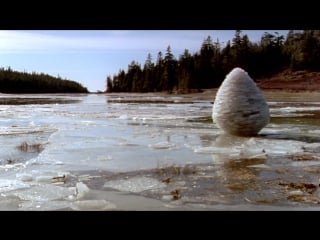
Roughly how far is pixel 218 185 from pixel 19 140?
488 centimetres

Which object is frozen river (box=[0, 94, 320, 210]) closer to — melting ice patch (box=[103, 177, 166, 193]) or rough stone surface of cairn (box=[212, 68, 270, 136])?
melting ice patch (box=[103, 177, 166, 193])

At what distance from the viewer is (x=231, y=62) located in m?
19.5

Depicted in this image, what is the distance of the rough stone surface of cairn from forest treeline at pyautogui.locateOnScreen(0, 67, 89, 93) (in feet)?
80.4

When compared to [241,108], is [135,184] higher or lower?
lower

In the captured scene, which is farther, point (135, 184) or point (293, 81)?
point (293, 81)

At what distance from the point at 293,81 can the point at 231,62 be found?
6415 mm

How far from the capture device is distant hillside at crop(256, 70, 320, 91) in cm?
2083

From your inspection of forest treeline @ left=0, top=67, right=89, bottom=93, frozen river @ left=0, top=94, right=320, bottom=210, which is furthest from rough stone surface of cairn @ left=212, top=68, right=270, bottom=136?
forest treeline @ left=0, top=67, right=89, bottom=93

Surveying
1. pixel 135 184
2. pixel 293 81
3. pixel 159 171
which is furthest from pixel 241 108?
pixel 293 81

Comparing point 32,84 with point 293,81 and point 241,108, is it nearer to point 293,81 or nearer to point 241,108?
point 293,81

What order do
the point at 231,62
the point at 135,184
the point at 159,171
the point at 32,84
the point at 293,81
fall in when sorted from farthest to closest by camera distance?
the point at 32,84 < the point at 293,81 < the point at 231,62 < the point at 159,171 < the point at 135,184
